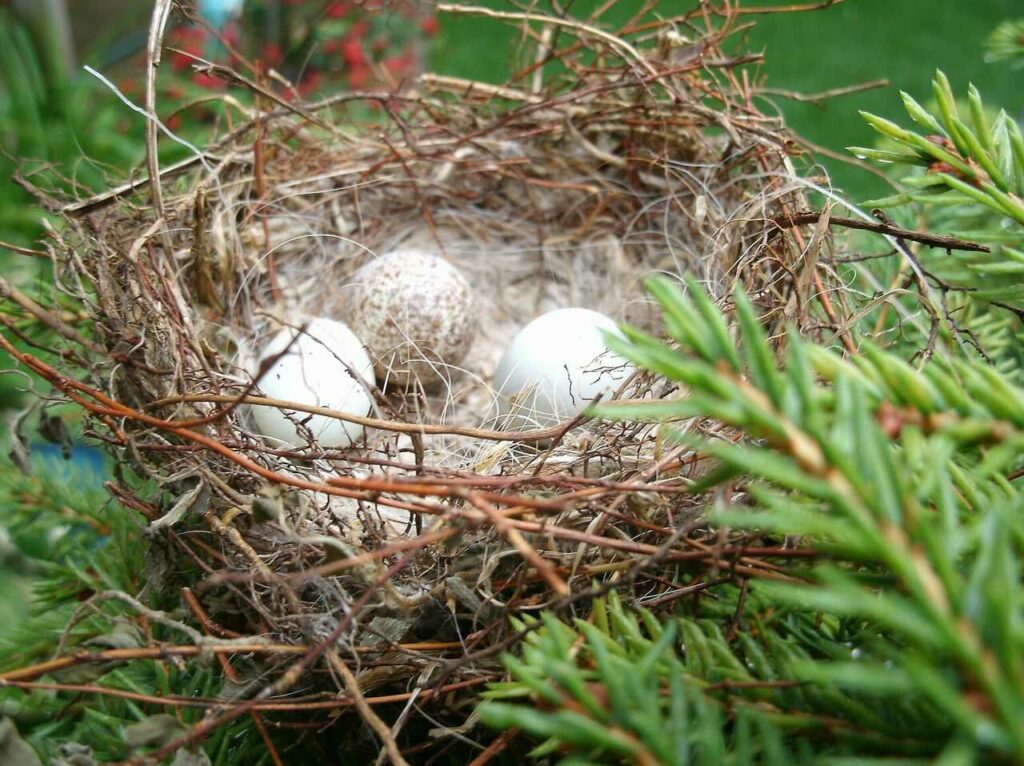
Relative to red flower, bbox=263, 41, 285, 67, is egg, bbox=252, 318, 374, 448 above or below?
below

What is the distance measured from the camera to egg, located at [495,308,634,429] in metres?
0.88

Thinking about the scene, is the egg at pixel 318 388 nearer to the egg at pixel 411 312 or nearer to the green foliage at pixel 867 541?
the egg at pixel 411 312

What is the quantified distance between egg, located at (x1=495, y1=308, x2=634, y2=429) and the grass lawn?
1623mm

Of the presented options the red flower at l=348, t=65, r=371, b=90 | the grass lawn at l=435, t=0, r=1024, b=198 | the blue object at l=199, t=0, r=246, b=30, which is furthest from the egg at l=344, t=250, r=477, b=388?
the grass lawn at l=435, t=0, r=1024, b=198

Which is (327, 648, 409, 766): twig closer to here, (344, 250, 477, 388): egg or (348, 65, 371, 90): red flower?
(344, 250, 477, 388): egg

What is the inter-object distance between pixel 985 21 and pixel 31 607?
3192 mm

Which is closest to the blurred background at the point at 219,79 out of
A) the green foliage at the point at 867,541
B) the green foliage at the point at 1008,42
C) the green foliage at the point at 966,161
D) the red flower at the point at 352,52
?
the red flower at the point at 352,52

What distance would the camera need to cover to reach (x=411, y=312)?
990 mm

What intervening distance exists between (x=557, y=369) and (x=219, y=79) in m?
1.01

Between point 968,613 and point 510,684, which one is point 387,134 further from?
point 968,613

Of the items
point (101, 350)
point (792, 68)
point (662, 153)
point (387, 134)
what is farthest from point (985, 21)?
point (101, 350)

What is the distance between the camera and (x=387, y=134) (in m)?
1.12

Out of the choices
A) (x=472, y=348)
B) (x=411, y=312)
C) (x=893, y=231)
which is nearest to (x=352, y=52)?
(x=472, y=348)

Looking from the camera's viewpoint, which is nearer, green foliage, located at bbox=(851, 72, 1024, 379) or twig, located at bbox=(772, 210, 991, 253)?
green foliage, located at bbox=(851, 72, 1024, 379)
